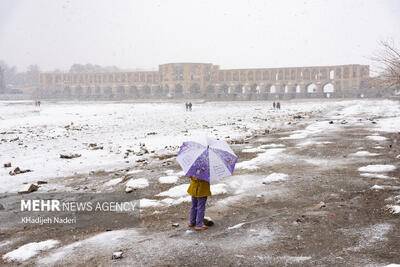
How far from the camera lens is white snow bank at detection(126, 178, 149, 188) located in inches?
293

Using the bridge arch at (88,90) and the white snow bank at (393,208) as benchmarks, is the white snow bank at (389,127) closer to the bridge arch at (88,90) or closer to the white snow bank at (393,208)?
the white snow bank at (393,208)

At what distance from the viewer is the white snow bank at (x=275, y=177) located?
7430 millimetres

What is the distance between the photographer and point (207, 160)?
4453 millimetres

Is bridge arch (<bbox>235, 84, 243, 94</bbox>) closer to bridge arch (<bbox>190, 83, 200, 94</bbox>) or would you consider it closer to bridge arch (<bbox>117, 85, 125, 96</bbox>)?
bridge arch (<bbox>190, 83, 200, 94</bbox>)

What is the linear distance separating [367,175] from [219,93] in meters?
67.3

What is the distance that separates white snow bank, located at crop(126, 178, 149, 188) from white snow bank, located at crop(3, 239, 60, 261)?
9.12ft

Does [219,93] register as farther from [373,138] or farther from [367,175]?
[367,175]

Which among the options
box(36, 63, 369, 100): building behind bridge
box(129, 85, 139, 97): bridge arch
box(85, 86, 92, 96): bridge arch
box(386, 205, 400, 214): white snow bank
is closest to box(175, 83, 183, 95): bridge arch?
box(36, 63, 369, 100): building behind bridge

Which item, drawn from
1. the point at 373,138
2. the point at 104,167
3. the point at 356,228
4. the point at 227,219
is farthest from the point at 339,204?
the point at 373,138

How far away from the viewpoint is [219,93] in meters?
74.0

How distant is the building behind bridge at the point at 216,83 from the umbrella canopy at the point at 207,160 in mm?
65681

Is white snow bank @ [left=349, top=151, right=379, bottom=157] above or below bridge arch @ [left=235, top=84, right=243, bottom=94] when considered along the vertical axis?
below

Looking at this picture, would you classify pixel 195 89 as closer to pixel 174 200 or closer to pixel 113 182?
pixel 113 182

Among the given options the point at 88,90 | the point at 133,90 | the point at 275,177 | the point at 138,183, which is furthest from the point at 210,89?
the point at 138,183
